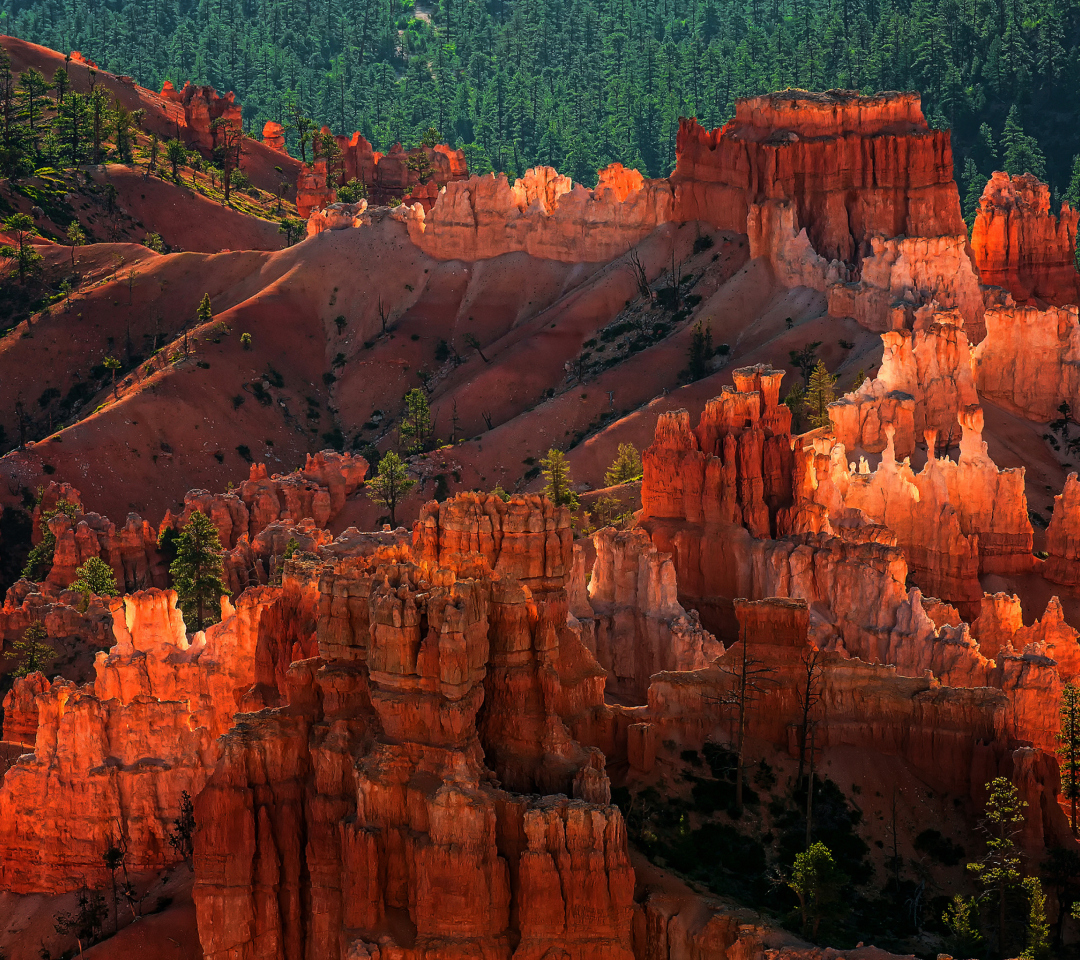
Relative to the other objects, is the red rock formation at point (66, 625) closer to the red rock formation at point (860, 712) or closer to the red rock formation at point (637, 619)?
the red rock formation at point (637, 619)

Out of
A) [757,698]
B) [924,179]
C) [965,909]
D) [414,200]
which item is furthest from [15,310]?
[965,909]

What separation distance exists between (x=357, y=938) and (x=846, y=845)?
15.1 m

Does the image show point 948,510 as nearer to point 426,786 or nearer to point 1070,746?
point 1070,746

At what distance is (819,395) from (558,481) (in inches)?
602

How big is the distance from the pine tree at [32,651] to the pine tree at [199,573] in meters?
7.99

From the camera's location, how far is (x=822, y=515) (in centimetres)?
8031

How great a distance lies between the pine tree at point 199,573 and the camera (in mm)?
102375

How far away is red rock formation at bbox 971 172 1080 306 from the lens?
126625 mm

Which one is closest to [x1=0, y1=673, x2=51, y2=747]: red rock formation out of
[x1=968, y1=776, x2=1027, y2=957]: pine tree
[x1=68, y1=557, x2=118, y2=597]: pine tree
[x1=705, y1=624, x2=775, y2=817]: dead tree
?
[x1=68, y1=557, x2=118, y2=597]: pine tree

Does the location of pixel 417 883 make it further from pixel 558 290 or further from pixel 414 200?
pixel 414 200

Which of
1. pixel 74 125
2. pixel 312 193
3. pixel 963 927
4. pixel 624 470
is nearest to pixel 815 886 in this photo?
pixel 963 927

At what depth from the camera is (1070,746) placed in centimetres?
6072

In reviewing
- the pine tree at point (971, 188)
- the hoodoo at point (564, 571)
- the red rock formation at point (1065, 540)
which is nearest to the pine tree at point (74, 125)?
the hoodoo at point (564, 571)

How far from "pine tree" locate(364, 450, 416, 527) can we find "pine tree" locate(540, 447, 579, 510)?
1047cm
